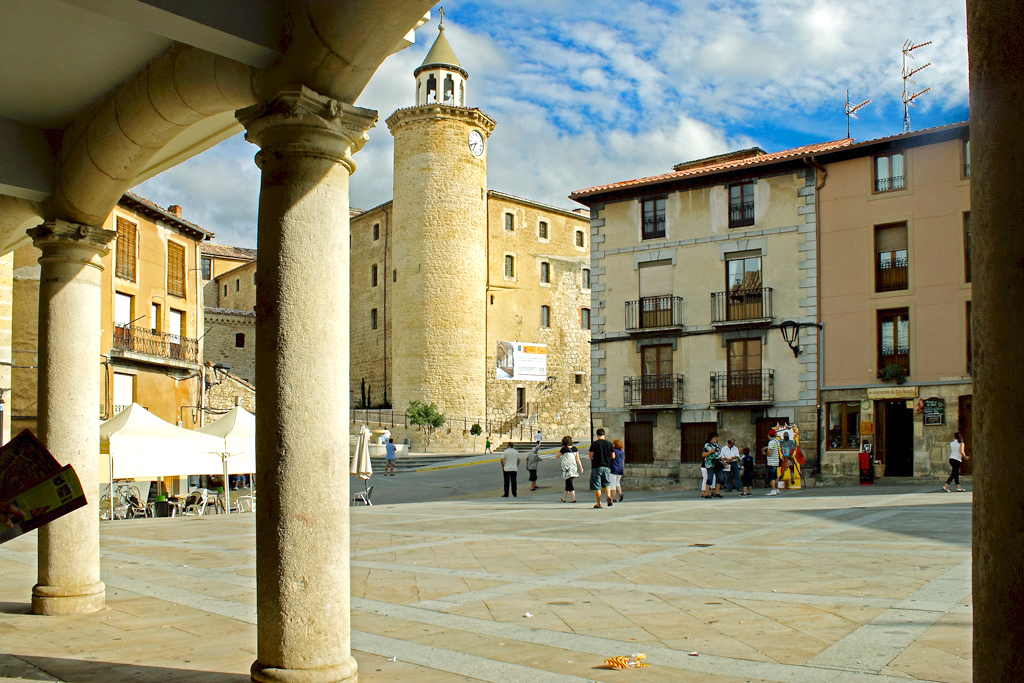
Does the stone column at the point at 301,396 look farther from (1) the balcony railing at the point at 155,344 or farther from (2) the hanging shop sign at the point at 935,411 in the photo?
(1) the balcony railing at the point at 155,344

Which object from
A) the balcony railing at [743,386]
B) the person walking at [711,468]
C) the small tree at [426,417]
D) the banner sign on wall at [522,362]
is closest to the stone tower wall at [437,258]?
the small tree at [426,417]

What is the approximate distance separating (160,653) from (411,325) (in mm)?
45504

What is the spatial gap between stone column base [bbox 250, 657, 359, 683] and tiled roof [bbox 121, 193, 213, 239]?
26492 mm

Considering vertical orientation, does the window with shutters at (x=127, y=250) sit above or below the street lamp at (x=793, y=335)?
above

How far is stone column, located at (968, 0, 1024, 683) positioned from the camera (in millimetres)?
2000

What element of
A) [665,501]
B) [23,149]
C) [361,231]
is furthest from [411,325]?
[23,149]

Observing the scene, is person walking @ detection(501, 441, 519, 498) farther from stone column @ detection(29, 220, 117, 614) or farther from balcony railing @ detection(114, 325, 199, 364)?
stone column @ detection(29, 220, 117, 614)

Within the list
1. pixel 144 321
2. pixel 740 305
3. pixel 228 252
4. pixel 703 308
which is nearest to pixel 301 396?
pixel 740 305

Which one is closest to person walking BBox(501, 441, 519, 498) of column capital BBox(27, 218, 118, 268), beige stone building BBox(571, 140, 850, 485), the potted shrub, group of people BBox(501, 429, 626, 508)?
group of people BBox(501, 429, 626, 508)

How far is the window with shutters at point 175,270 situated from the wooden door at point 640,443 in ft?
56.0

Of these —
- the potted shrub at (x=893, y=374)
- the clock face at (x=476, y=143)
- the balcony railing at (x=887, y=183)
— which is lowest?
the potted shrub at (x=893, y=374)

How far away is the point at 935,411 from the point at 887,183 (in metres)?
6.54

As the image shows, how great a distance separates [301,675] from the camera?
3.89m

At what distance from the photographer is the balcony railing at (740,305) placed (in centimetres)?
2597
